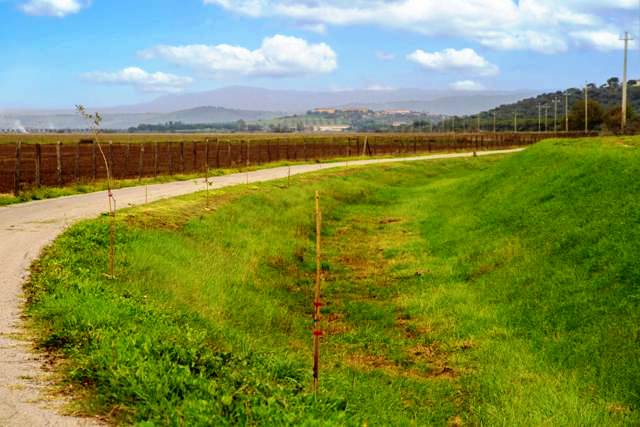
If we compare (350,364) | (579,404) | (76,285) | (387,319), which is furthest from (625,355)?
(76,285)

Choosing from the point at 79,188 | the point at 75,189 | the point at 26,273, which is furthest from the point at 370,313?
the point at 79,188

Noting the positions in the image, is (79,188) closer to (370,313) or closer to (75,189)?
(75,189)

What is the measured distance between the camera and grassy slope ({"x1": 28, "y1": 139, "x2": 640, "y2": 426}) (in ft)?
27.8

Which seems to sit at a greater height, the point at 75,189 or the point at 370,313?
the point at 75,189

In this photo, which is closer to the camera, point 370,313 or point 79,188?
point 370,313

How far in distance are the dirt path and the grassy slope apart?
1.15 ft

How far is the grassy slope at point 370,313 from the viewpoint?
8469mm

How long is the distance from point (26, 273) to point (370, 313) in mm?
7077

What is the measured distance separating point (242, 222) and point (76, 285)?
41.4 ft

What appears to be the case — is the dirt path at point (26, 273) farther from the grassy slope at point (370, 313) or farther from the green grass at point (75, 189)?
the green grass at point (75, 189)

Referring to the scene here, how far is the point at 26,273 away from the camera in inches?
524

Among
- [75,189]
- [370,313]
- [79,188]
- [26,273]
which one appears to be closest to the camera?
[26,273]

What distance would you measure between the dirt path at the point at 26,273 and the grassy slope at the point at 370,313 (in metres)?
0.35

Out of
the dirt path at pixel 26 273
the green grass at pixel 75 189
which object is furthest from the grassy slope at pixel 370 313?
the green grass at pixel 75 189
